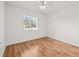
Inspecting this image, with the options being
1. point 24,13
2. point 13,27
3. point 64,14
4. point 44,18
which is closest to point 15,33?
point 13,27

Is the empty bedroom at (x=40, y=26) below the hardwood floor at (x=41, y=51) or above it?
above

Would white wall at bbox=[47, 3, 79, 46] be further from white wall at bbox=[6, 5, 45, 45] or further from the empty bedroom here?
white wall at bbox=[6, 5, 45, 45]

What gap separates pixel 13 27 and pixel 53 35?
2.03 m

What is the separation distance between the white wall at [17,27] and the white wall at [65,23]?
57cm

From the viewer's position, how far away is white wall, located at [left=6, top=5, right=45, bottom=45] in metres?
3.71

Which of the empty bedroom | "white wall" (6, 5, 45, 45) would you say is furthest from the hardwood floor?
"white wall" (6, 5, 45, 45)

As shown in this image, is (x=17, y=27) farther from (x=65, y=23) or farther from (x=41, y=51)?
(x=65, y=23)

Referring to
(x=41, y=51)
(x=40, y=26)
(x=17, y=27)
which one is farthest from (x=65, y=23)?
(x=17, y=27)

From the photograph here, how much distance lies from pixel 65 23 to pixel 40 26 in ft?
4.00

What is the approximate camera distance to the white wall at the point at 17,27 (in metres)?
3.71

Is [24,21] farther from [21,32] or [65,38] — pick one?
[65,38]

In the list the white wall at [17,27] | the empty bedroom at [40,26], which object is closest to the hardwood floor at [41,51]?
the empty bedroom at [40,26]

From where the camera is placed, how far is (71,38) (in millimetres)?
3959

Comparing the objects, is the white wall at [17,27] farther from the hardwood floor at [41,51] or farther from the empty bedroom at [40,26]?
the hardwood floor at [41,51]
